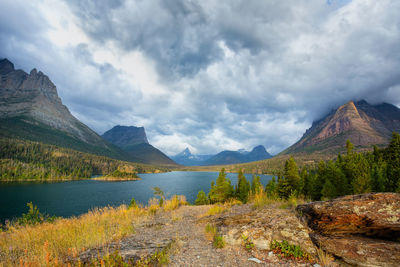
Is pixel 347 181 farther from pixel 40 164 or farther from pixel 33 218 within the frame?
pixel 40 164

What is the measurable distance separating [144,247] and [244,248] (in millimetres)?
3580

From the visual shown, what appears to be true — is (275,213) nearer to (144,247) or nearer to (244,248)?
(244,248)

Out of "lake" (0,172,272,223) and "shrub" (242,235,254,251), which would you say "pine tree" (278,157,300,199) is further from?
"shrub" (242,235,254,251)

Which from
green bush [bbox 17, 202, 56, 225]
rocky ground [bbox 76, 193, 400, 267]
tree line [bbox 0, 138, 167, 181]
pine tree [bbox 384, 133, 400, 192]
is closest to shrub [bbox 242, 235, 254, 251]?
rocky ground [bbox 76, 193, 400, 267]

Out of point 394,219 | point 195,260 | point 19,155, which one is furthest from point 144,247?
point 19,155

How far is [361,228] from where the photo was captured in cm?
540

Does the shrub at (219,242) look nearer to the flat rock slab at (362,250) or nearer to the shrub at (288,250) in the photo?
the shrub at (288,250)

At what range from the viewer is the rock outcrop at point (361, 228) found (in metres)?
4.60

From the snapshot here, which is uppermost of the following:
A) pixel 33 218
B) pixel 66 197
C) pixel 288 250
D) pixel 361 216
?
pixel 361 216

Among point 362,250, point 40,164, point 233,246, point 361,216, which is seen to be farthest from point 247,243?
point 40,164

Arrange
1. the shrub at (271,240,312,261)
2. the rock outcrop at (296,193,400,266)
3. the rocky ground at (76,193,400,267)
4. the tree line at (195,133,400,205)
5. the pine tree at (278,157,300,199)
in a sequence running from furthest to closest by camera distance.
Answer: the pine tree at (278,157,300,199), the tree line at (195,133,400,205), the shrub at (271,240,312,261), the rocky ground at (76,193,400,267), the rock outcrop at (296,193,400,266)

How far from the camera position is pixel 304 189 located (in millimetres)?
36812

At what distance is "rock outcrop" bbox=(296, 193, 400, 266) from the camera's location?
460 cm

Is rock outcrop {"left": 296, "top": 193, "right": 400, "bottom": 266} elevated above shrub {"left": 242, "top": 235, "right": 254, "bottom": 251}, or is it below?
above
